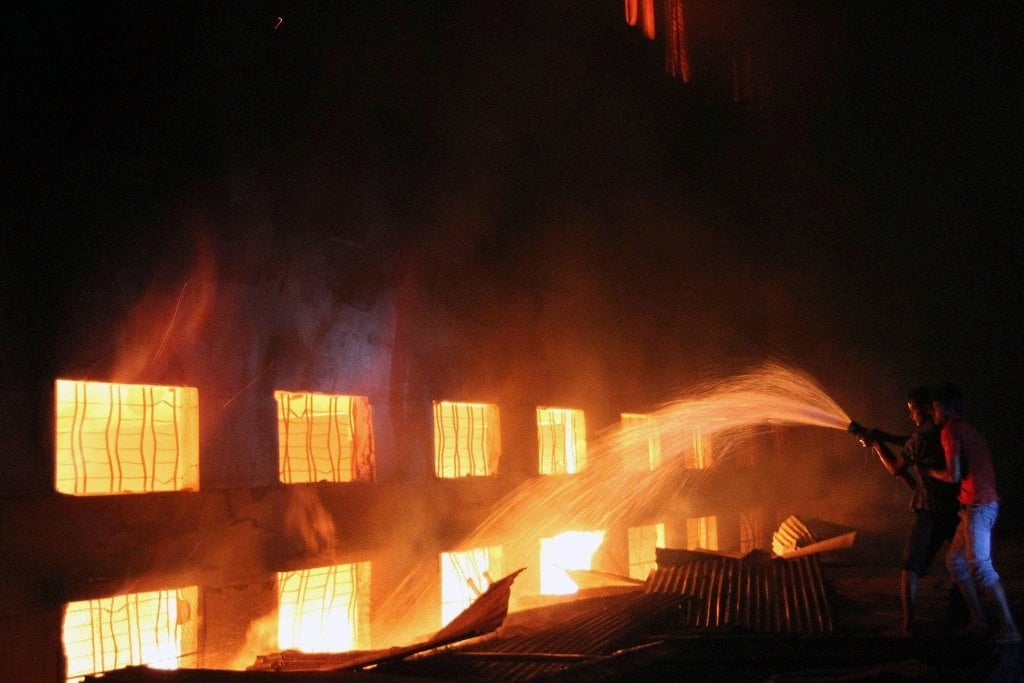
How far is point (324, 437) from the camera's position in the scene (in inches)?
343

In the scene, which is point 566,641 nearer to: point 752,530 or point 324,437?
point 324,437

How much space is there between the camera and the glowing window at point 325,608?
8.00 m

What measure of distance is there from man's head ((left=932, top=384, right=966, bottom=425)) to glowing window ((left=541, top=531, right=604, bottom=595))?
4.79 m

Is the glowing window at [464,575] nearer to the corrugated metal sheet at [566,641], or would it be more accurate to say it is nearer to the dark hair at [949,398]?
the corrugated metal sheet at [566,641]

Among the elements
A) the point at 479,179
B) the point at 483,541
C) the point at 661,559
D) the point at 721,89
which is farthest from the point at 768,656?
the point at 721,89

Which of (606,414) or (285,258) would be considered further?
(606,414)

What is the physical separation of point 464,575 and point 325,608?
2150 millimetres

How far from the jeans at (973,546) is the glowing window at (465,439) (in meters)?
4.94

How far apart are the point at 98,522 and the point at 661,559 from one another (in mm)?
5934

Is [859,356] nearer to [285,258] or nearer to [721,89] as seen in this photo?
[721,89]

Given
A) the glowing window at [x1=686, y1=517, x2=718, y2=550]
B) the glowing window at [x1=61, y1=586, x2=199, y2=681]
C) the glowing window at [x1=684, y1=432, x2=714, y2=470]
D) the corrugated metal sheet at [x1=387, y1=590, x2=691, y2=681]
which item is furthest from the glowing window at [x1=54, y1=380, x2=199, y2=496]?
the glowing window at [x1=686, y1=517, x2=718, y2=550]

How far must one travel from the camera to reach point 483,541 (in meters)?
10.4

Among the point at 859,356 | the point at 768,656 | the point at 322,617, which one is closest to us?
the point at 768,656

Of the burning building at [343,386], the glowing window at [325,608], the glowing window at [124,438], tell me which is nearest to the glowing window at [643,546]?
the burning building at [343,386]
